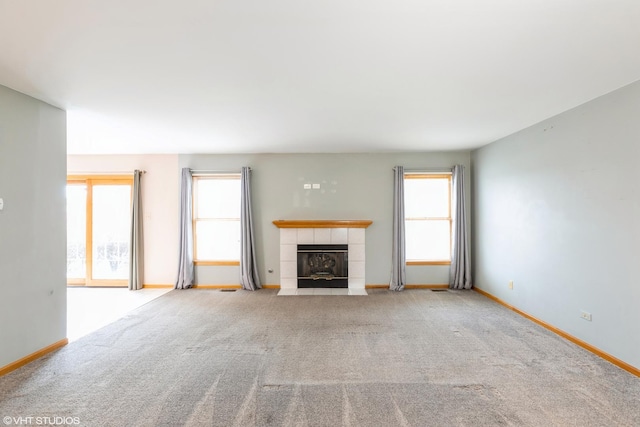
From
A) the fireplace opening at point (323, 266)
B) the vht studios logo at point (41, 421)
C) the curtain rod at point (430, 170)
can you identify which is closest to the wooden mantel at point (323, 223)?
the fireplace opening at point (323, 266)

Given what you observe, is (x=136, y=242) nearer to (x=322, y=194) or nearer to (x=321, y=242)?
(x=321, y=242)

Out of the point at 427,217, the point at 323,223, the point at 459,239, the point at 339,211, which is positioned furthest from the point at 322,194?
the point at 459,239

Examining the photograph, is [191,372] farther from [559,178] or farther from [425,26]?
[559,178]

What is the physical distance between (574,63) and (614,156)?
1.22 meters

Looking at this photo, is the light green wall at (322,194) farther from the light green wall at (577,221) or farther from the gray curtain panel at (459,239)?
the light green wall at (577,221)

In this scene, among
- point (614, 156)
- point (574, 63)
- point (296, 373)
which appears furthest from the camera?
point (614, 156)

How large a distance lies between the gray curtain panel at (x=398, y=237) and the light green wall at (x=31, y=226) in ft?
15.8

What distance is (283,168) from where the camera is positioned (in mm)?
6238

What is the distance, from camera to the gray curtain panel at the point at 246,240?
19.8ft

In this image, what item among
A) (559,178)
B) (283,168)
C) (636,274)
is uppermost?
(283,168)

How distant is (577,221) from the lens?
11.7ft

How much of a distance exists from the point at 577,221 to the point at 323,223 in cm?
369

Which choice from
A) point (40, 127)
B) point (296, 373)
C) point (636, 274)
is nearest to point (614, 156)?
point (636, 274)

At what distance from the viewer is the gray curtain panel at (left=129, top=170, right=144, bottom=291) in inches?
240
